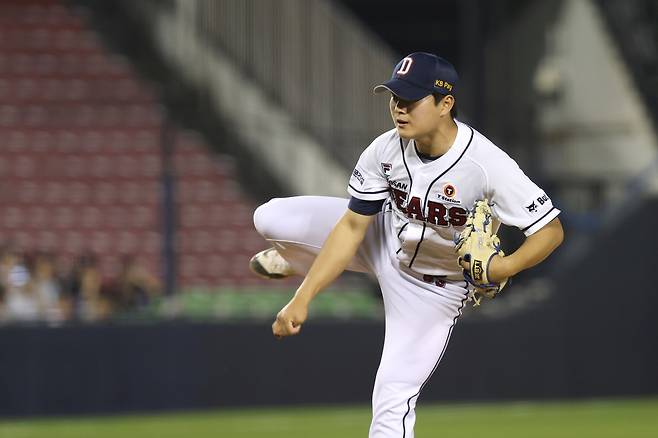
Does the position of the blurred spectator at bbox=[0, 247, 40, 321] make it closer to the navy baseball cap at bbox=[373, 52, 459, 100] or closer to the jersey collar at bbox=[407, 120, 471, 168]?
the jersey collar at bbox=[407, 120, 471, 168]

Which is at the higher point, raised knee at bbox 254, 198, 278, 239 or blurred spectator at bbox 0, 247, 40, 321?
raised knee at bbox 254, 198, 278, 239

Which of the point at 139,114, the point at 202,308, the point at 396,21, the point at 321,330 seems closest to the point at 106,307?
the point at 202,308

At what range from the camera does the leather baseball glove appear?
19.7 feet

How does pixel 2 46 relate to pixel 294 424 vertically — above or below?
above

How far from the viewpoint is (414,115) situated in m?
6.09

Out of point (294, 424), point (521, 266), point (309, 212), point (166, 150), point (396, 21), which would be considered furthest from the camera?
point (396, 21)

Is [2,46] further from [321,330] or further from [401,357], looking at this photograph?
[401,357]

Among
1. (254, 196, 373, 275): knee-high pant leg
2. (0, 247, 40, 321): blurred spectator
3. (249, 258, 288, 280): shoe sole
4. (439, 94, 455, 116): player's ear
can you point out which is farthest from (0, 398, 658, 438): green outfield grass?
(439, 94, 455, 116): player's ear

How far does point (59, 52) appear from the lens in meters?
17.8

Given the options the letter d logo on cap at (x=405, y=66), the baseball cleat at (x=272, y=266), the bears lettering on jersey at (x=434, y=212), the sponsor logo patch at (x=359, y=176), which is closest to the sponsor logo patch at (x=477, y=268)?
the bears lettering on jersey at (x=434, y=212)

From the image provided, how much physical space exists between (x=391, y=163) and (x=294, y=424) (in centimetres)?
603

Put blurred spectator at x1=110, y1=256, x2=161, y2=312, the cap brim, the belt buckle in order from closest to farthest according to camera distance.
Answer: the cap brim, the belt buckle, blurred spectator at x1=110, y1=256, x2=161, y2=312

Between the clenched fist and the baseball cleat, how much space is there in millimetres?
1113

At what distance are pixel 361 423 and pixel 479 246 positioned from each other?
6.30m
